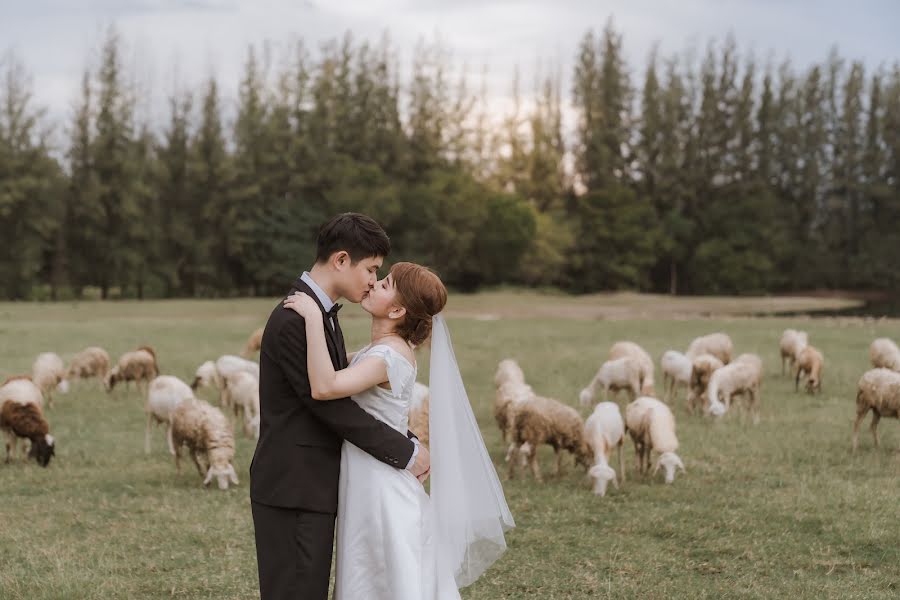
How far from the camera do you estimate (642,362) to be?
53.6 ft

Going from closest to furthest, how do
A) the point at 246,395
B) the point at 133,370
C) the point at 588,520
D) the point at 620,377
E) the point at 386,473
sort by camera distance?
the point at 386,473, the point at 588,520, the point at 246,395, the point at 620,377, the point at 133,370

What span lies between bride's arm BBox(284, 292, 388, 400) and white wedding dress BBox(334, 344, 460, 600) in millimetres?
117

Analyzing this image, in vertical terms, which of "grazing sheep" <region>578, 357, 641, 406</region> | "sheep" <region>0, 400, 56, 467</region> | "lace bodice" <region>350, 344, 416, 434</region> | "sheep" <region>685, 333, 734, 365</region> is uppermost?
"lace bodice" <region>350, 344, 416, 434</region>

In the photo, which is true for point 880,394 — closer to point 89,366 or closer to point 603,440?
point 603,440

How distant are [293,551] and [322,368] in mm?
839

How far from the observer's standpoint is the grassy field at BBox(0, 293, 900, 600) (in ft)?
23.1

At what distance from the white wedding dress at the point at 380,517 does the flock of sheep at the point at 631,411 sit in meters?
6.04

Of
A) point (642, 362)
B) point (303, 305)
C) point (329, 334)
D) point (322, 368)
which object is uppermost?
point (303, 305)

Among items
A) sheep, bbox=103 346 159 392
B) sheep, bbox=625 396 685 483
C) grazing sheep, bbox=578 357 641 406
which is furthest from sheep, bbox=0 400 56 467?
grazing sheep, bbox=578 357 641 406

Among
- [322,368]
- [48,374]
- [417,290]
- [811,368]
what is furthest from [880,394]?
[48,374]

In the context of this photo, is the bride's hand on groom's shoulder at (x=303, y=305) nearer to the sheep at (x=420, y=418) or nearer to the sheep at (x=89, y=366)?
the sheep at (x=420, y=418)

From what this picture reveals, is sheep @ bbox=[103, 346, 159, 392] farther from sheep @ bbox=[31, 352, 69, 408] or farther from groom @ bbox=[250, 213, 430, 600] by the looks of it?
groom @ bbox=[250, 213, 430, 600]

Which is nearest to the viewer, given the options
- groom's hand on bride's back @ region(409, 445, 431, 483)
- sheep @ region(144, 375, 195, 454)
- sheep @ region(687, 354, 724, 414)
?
groom's hand on bride's back @ region(409, 445, 431, 483)

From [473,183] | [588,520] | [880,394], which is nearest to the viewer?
[588,520]
